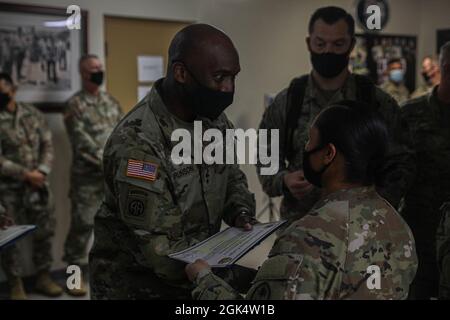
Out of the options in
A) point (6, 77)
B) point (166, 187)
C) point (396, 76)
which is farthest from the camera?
point (396, 76)

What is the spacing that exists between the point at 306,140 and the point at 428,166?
23.3 inches

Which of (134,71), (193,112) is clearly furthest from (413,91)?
(193,112)

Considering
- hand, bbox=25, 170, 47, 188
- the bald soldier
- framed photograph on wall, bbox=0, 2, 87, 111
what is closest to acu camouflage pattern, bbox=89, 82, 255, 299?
the bald soldier

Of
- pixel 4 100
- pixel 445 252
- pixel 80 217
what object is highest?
pixel 4 100

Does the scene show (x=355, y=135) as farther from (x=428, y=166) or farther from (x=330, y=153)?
(x=428, y=166)

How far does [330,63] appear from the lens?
191cm

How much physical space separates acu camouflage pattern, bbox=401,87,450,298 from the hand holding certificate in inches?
39.5

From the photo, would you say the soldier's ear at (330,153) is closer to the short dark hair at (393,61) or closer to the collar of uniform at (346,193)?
the collar of uniform at (346,193)

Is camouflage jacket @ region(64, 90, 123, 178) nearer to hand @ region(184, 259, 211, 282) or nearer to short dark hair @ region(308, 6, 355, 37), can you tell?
short dark hair @ region(308, 6, 355, 37)

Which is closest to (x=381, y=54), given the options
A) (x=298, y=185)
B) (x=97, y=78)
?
(x=97, y=78)

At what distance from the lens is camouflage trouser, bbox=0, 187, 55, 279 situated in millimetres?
3377

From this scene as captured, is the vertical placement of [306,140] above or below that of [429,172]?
above

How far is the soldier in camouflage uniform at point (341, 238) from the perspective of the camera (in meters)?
1.05

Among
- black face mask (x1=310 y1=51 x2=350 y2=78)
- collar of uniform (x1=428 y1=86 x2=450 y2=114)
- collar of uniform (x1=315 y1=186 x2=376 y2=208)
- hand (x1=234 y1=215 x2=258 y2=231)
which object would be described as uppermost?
black face mask (x1=310 y1=51 x2=350 y2=78)
